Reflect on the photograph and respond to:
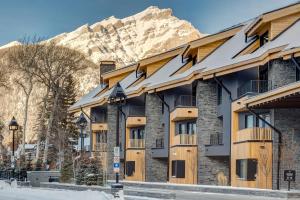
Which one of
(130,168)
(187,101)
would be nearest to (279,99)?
(187,101)

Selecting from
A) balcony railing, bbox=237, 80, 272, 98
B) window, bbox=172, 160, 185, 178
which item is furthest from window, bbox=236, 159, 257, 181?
window, bbox=172, 160, 185, 178

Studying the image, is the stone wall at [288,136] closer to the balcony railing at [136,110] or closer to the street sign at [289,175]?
the street sign at [289,175]

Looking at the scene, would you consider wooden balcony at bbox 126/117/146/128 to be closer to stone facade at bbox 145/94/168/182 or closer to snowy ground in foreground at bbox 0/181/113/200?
stone facade at bbox 145/94/168/182

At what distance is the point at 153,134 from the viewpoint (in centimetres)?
5072

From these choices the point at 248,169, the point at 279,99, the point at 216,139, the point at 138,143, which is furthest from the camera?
the point at 138,143

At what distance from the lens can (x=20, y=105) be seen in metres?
144

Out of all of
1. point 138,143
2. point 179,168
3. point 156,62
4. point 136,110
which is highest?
point 156,62

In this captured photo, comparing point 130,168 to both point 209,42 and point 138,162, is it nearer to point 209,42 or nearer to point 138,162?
point 138,162

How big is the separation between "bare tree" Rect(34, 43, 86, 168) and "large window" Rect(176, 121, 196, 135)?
68.3 feet

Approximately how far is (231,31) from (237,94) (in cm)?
653

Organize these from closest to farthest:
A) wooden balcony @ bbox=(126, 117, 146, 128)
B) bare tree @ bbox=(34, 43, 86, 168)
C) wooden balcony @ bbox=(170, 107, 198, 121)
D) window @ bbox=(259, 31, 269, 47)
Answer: window @ bbox=(259, 31, 269, 47) → wooden balcony @ bbox=(170, 107, 198, 121) → wooden balcony @ bbox=(126, 117, 146, 128) → bare tree @ bbox=(34, 43, 86, 168)

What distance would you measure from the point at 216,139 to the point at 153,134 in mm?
10033

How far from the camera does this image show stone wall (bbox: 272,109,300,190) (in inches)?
1289

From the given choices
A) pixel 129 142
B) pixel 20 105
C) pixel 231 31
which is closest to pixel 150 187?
pixel 231 31
